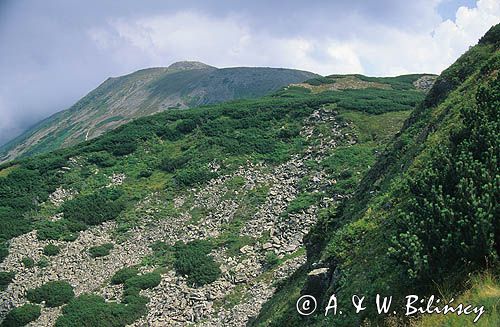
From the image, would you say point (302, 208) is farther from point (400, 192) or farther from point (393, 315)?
point (393, 315)

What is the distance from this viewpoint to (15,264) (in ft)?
99.5

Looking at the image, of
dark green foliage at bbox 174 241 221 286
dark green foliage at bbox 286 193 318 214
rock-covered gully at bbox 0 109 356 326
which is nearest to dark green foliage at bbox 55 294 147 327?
rock-covered gully at bbox 0 109 356 326

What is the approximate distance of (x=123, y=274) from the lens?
29.5 meters

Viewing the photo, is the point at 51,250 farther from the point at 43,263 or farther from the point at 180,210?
the point at 180,210

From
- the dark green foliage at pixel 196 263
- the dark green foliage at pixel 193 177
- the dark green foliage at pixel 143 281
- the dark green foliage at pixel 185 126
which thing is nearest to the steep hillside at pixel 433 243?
the dark green foliage at pixel 196 263

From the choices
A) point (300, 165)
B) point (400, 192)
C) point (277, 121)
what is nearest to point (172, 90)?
point (277, 121)

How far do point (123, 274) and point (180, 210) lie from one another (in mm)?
8815

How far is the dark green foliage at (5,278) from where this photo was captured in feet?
93.7

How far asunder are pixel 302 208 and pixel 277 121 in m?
21.8

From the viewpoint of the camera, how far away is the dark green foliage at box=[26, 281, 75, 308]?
1075 inches

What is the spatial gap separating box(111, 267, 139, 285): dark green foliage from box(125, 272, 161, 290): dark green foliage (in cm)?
39

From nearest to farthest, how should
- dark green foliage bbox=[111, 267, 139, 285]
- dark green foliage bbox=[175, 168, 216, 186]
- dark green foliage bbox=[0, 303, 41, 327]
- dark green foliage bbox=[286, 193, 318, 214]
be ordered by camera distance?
dark green foliage bbox=[0, 303, 41, 327]
dark green foliage bbox=[111, 267, 139, 285]
dark green foliage bbox=[286, 193, 318, 214]
dark green foliage bbox=[175, 168, 216, 186]

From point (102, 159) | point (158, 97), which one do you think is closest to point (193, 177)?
point (102, 159)

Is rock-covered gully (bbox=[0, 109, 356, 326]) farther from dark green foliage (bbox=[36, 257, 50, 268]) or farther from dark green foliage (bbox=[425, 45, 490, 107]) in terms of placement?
dark green foliage (bbox=[425, 45, 490, 107])
